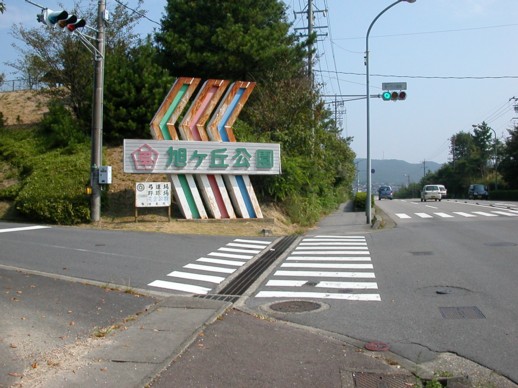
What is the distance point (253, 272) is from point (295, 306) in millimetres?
3552

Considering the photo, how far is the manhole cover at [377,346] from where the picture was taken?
6.57m

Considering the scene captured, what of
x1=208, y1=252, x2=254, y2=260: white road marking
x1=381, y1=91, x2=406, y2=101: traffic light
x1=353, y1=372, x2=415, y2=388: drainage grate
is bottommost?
x1=353, y1=372, x2=415, y2=388: drainage grate

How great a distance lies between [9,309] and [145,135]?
2047cm

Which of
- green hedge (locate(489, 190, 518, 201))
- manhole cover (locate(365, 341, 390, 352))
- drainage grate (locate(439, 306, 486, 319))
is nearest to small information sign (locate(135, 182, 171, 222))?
drainage grate (locate(439, 306, 486, 319))

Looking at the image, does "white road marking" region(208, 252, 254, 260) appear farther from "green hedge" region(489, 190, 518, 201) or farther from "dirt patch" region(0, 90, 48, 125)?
"green hedge" region(489, 190, 518, 201)

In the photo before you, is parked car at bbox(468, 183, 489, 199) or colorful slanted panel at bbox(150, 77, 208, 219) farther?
parked car at bbox(468, 183, 489, 199)

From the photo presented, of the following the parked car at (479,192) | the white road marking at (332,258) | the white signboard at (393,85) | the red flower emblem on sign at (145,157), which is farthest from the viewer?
the parked car at (479,192)

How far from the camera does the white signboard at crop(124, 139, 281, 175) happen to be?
20172 mm

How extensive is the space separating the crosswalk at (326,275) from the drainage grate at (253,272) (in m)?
0.38

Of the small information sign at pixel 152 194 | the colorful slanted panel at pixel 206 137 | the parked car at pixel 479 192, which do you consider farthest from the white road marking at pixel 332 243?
the parked car at pixel 479 192

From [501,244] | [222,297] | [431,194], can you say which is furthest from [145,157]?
[431,194]

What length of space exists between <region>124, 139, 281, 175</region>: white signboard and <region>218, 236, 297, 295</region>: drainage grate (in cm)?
483

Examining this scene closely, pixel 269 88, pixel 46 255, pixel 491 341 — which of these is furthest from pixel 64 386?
pixel 269 88

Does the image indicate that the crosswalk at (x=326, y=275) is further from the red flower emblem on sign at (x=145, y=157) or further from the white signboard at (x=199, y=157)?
the red flower emblem on sign at (x=145, y=157)
